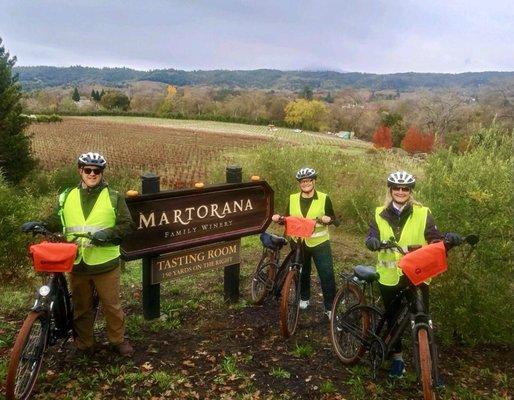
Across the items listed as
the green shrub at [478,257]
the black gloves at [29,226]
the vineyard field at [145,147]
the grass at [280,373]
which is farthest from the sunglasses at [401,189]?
the vineyard field at [145,147]

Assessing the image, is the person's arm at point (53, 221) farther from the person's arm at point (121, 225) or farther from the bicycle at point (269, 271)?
the bicycle at point (269, 271)

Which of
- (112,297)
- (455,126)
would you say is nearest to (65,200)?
(112,297)

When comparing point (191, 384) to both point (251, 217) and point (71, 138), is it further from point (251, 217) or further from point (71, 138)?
point (71, 138)

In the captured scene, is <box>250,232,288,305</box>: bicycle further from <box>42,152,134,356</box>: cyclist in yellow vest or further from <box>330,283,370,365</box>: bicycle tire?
<box>42,152,134,356</box>: cyclist in yellow vest

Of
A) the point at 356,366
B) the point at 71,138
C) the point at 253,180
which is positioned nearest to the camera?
the point at 356,366

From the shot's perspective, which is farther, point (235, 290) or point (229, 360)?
point (235, 290)

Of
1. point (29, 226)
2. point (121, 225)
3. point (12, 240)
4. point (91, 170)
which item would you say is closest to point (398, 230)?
point (121, 225)

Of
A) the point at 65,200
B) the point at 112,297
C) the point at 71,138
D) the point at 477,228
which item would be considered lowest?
the point at 71,138

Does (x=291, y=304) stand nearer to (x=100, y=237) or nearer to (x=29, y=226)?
(x=100, y=237)

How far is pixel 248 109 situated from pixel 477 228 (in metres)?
86.9

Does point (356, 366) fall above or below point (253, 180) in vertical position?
below

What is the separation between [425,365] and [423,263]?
881mm

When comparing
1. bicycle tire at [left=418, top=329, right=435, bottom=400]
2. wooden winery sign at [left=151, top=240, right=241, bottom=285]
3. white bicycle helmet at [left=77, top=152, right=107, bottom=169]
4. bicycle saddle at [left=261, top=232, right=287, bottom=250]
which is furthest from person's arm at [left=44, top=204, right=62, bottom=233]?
bicycle tire at [left=418, top=329, right=435, bottom=400]

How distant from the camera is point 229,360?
504cm
